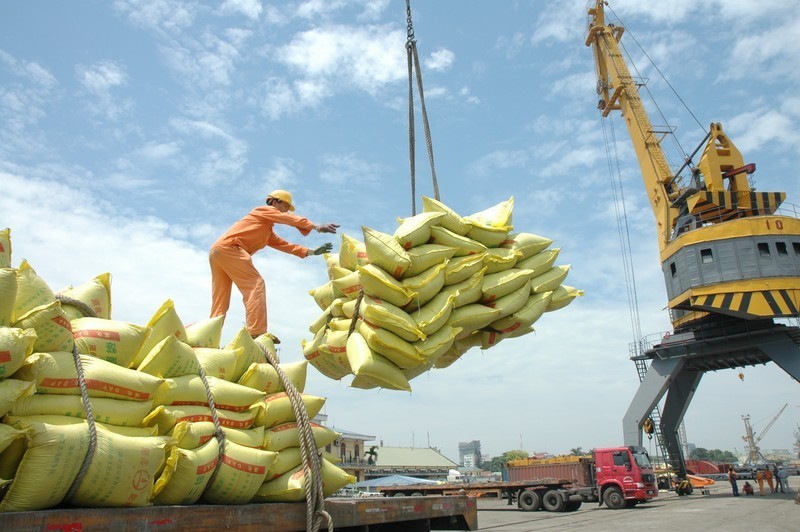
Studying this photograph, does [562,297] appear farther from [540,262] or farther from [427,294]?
[427,294]

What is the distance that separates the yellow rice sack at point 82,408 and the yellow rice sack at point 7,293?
29cm

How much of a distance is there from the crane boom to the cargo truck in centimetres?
610

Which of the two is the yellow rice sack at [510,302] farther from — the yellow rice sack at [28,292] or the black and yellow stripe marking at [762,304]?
the black and yellow stripe marking at [762,304]

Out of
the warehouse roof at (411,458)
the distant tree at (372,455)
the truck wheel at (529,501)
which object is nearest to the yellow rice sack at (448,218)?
the truck wheel at (529,501)

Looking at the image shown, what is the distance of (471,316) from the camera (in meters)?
4.30

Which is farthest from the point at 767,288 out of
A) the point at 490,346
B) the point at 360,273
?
the point at 360,273

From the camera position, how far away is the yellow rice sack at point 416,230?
13.4ft

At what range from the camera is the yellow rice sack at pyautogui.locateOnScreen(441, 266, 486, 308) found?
13.9ft

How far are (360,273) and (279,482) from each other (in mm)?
1472

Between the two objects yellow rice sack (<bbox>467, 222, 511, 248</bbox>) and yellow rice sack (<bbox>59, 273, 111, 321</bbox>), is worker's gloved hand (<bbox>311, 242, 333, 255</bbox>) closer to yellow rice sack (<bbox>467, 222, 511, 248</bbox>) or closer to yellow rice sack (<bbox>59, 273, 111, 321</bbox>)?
yellow rice sack (<bbox>467, 222, 511, 248</bbox>)

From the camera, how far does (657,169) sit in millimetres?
25828

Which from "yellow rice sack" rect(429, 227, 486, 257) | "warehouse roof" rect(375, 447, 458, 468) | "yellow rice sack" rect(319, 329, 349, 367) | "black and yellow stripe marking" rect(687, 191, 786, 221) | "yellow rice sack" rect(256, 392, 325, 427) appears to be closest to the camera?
"yellow rice sack" rect(256, 392, 325, 427)

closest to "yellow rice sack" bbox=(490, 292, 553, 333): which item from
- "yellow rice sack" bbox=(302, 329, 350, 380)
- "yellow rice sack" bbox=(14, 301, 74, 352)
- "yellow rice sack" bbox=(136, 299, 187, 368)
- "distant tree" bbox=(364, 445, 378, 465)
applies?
"yellow rice sack" bbox=(302, 329, 350, 380)

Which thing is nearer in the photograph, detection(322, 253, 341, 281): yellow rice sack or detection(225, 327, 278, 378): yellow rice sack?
detection(225, 327, 278, 378): yellow rice sack
